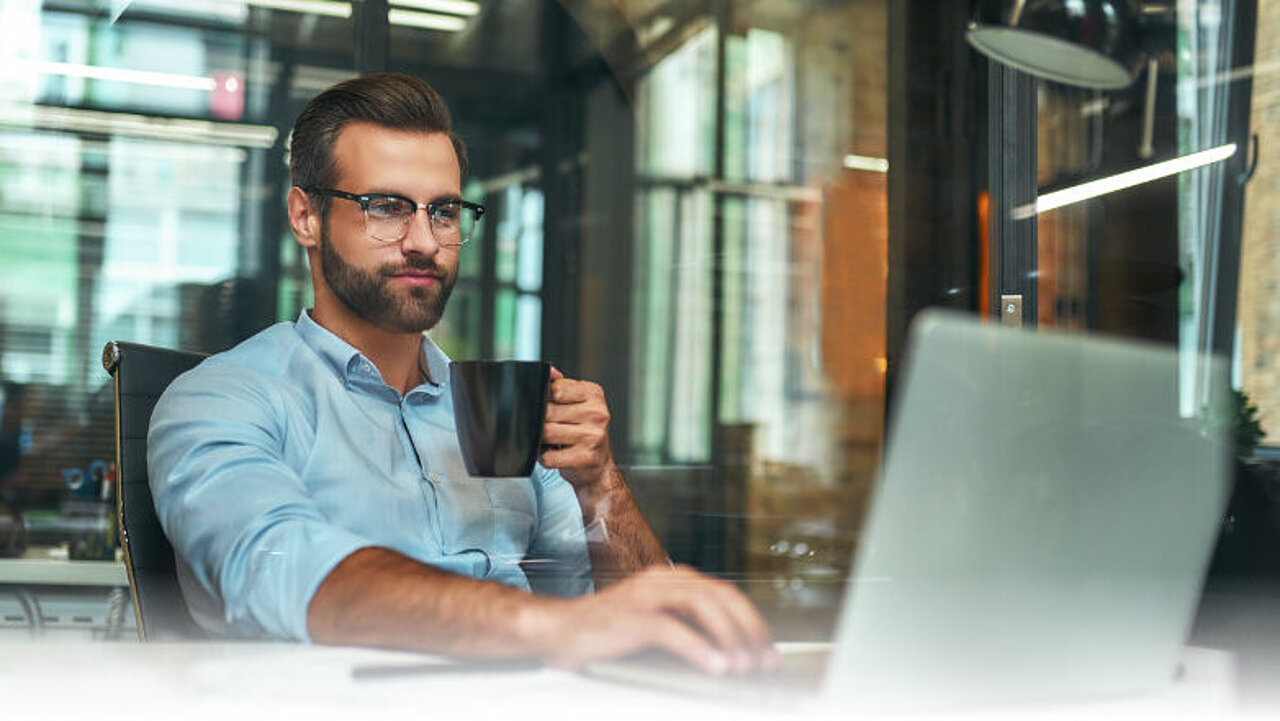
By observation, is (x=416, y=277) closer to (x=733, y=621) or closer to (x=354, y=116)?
(x=354, y=116)

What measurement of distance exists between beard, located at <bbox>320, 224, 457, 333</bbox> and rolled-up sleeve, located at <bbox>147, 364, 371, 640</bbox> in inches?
5.0

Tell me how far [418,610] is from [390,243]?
18.4 inches

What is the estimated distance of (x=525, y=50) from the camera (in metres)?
4.96

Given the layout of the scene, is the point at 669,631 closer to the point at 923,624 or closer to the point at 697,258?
the point at 923,624

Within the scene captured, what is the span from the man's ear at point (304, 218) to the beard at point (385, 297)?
0.04ft

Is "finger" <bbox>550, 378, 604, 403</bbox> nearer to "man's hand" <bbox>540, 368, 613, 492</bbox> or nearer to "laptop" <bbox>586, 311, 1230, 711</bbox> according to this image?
"man's hand" <bbox>540, 368, 613, 492</bbox>

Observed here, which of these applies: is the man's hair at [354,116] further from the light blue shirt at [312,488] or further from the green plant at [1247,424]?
the green plant at [1247,424]

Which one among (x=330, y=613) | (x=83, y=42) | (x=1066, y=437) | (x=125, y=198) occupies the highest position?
(x=83, y=42)

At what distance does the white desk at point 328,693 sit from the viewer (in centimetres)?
44

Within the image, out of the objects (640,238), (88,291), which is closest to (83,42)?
(88,291)

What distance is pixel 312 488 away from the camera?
3.10 feet

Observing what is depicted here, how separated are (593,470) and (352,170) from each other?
32 cm

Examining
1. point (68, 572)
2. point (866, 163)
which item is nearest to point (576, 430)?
point (68, 572)

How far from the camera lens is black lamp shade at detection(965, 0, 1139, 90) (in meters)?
1.94
